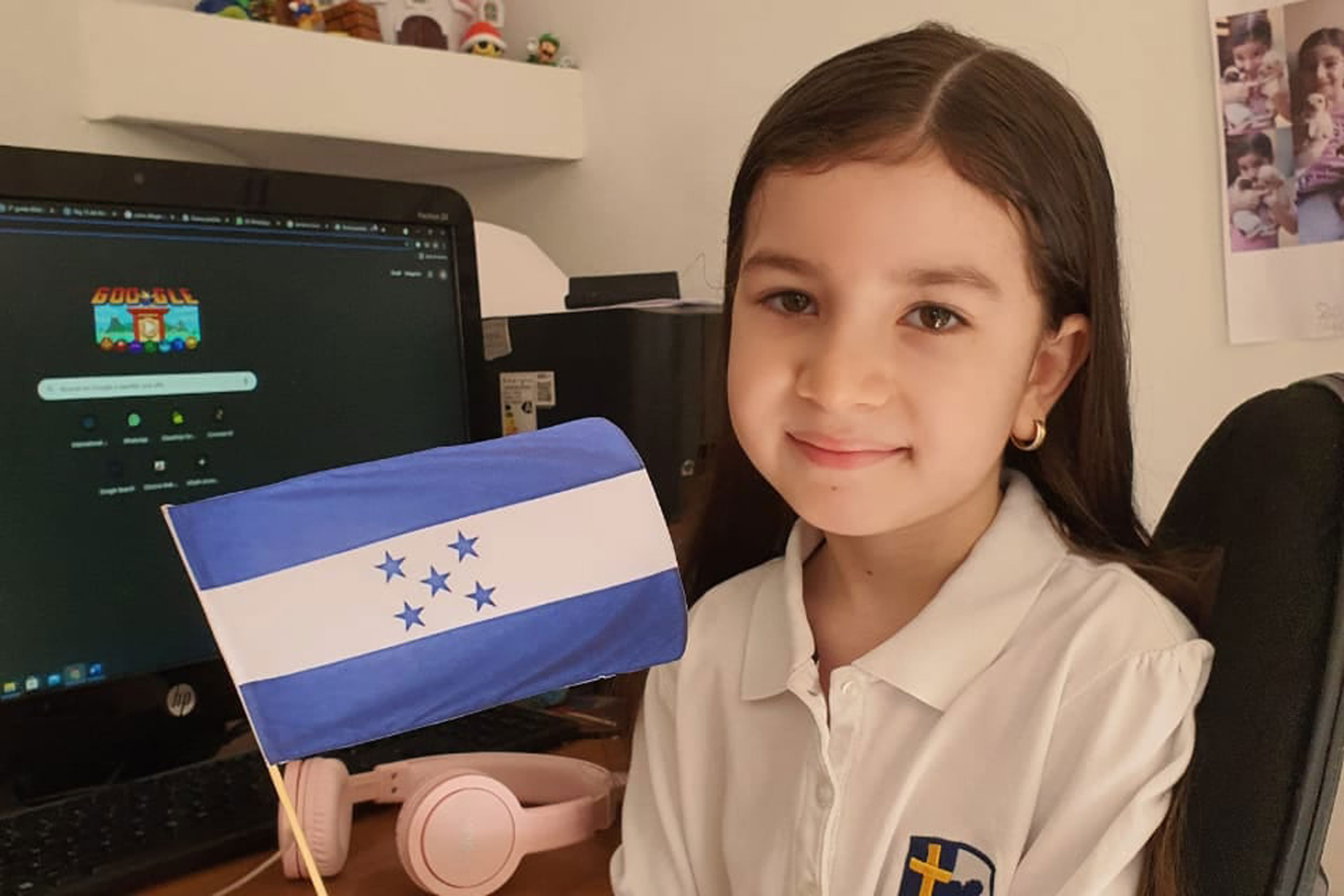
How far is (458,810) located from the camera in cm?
70

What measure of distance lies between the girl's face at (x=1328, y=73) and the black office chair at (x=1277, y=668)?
1.85 ft

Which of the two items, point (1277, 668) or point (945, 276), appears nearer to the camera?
point (1277, 668)

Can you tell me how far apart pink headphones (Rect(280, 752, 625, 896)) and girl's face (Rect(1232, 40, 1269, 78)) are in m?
0.87

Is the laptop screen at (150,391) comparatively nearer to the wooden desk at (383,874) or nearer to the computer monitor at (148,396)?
the computer monitor at (148,396)

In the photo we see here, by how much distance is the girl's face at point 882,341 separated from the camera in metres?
0.65

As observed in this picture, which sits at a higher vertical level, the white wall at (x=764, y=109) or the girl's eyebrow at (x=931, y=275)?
the white wall at (x=764, y=109)

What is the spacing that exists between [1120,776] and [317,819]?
1.57 feet

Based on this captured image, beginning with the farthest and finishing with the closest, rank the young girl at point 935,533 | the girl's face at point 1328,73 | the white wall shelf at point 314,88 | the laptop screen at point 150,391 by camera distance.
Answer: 1. the white wall shelf at point 314,88
2. the girl's face at point 1328,73
3. the laptop screen at point 150,391
4. the young girl at point 935,533

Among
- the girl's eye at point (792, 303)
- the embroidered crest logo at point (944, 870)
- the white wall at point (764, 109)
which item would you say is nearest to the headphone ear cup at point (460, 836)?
the embroidered crest logo at point (944, 870)

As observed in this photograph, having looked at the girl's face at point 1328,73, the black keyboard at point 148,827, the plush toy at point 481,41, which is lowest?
the black keyboard at point 148,827

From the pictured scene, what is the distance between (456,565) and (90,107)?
0.92 meters

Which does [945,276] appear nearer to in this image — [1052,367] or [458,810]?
[1052,367]

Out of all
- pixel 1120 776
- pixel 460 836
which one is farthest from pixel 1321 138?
pixel 460 836

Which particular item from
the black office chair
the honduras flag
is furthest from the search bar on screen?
the black office chair
